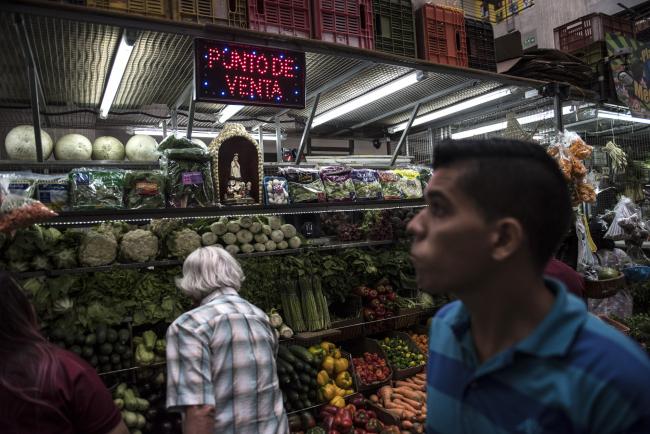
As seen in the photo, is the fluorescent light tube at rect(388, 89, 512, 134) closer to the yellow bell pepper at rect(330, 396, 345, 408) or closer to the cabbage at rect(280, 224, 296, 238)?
the cabbage at rect(280, 224, 296, 238)

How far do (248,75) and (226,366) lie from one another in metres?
2.05

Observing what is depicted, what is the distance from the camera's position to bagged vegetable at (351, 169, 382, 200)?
4293 mm

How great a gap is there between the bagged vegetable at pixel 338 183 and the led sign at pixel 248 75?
0.84 m

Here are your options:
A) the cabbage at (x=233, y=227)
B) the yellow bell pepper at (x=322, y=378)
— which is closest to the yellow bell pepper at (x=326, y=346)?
the yellow bell pepper at (x=322, y=378)

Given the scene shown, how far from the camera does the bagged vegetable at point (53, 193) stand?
3070 mm

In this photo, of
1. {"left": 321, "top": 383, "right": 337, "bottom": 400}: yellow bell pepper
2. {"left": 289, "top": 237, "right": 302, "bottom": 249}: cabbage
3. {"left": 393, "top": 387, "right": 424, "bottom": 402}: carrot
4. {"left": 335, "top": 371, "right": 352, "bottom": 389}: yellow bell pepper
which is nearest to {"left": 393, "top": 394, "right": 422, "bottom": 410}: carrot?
{"left": 393, "top": 387, "right": 424, "bottom": 402}: carrot

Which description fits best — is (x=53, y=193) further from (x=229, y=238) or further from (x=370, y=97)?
(x=370, y=97)

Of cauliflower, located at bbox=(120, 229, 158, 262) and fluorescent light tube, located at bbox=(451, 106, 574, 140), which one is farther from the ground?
fluorescent light tube, located at bbox=(451, 106, 574, 140)

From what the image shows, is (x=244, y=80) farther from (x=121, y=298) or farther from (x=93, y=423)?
(x=93, y=423)

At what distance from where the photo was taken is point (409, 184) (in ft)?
15.1

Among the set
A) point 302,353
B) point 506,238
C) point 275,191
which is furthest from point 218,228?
point 506,238

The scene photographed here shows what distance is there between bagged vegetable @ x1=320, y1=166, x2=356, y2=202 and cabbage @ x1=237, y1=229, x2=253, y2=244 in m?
0.76

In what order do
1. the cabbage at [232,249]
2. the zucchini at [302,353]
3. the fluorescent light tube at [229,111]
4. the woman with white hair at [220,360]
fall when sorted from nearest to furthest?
the woman with white hair at [220,360]
the zucchini at [302,353]
the cabbage at [232,249]
the fluorescent light tube at [229,111]

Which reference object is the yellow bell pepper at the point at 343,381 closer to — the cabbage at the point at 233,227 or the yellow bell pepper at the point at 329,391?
the yellow bell pepper at the point at 329,391
